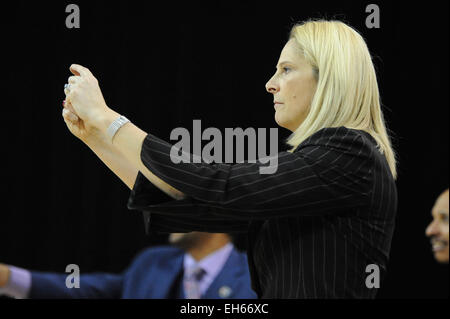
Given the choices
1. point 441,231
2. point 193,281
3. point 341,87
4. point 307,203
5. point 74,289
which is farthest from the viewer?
point 441,231

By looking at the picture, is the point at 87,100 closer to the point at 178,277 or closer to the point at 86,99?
the point at 86,99

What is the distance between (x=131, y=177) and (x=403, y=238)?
2.25 meters

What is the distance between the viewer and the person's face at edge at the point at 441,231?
2838mm

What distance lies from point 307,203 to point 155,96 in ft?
6.28

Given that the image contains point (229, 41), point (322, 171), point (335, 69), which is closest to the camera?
point (322, 171)

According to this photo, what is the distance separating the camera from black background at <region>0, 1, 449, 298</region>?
2.81 m

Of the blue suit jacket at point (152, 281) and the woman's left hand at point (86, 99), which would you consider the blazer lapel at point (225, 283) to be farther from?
the woman's left hand at point (86, 99)

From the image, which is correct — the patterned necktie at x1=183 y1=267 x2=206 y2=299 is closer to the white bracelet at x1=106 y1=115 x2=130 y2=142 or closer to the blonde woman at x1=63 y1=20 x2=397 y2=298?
the blonde woman at x1=63 y1=20 x2=397 y2=298

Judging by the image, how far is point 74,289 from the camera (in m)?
2.44

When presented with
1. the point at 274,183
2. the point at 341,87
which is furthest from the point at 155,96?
the point at 274,183

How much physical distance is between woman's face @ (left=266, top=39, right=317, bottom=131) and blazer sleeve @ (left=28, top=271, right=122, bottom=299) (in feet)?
4.46
